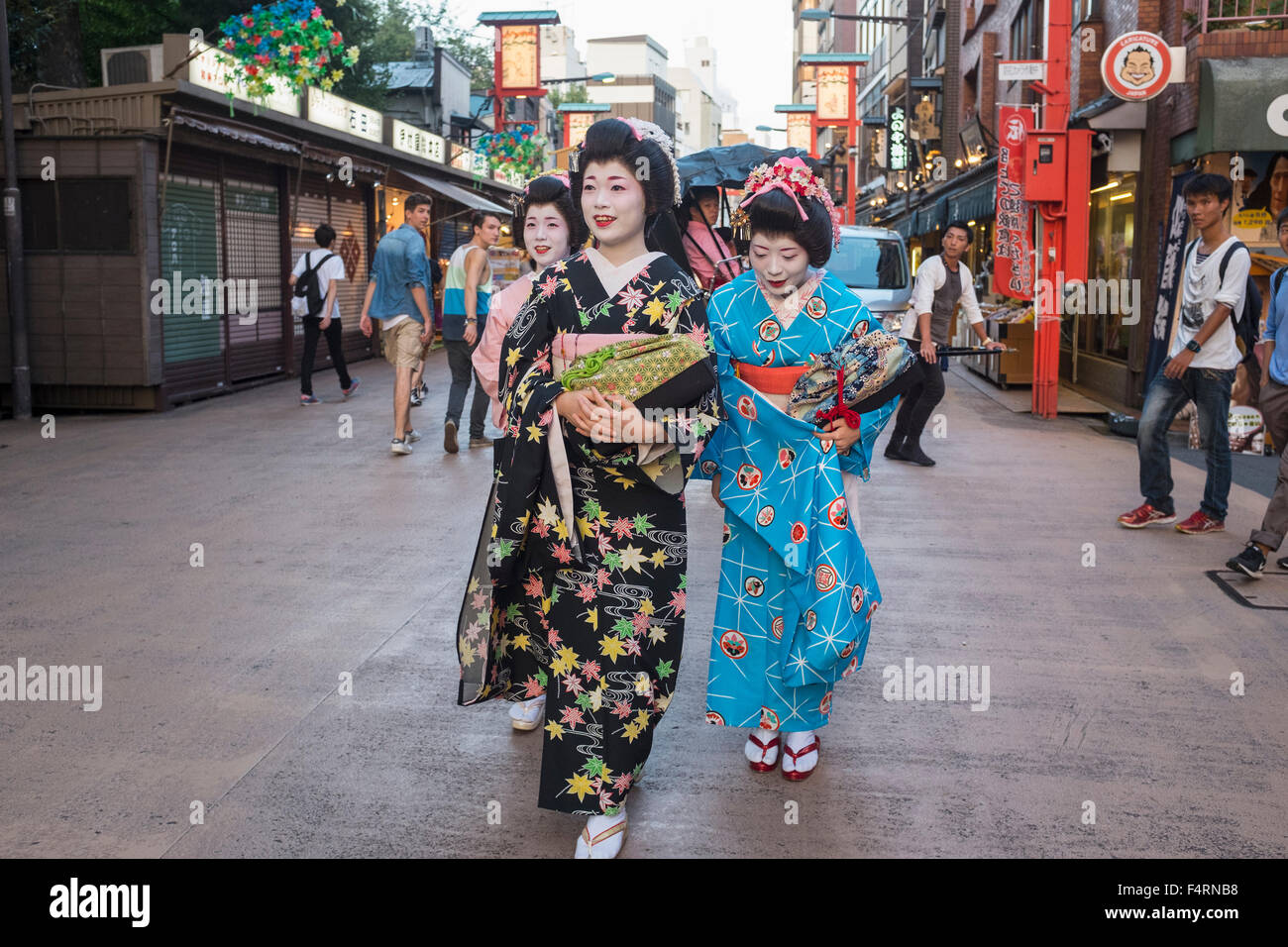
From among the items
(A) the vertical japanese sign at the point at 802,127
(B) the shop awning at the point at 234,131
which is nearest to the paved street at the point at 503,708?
(B) the shop awning at the point at 234,131

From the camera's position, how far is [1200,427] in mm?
6965

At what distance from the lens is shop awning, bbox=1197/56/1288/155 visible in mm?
10812

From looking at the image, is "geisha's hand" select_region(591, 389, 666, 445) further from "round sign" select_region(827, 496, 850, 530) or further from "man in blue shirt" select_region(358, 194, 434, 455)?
"man in blue shirt" select_region(358, 194, 434, 455)

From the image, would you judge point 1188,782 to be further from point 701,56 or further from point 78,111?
point 701,56

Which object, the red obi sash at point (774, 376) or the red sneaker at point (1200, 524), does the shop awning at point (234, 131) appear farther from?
the red obi sash at point (774, 376)

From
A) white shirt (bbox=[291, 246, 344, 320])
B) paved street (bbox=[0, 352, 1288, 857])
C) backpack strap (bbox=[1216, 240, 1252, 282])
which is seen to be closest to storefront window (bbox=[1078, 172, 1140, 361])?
paved street (bbox=[0, 352, 1288, 857])

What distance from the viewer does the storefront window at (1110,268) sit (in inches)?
563

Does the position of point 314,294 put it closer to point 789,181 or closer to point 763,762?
point 789,181

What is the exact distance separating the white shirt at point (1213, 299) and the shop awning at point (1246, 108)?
494 cm

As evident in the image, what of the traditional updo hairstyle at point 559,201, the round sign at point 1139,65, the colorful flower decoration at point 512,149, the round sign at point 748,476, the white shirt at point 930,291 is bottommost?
the round sign at point 748,476

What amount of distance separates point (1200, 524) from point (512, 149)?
71.7 feet

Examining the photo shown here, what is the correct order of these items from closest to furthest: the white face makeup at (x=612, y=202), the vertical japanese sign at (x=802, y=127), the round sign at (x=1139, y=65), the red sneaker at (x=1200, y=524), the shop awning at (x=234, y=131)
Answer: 1. the white face makeup at (x=612, y=202)
2. the red sneaker at (x=1200, y=524)
3. the round sign at (x=1139, y=65)
4. the shop awning at (x=234, y=131)
5. the vertical japanese sign at (x=802, y=127)

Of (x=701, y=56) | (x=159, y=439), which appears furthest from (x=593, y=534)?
(x=701, y=56)
